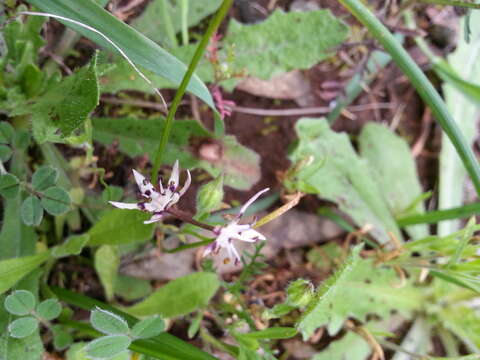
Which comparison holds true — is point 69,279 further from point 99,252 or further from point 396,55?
point 396,55

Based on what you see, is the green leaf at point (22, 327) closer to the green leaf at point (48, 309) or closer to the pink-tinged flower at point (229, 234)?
the green leaf at point (48, 309)

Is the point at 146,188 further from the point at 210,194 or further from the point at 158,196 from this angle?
the point at 210,194

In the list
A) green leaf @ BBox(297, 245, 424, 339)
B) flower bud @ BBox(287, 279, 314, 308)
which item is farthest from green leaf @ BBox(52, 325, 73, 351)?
green leaf @ BBox(297, 245, 424, 339)

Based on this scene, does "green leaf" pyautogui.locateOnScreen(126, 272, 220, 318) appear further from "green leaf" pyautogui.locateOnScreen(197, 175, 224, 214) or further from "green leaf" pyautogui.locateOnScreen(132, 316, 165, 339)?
"green leaf" pyautogui.locateOnScreen(197, 175, 224, 214)

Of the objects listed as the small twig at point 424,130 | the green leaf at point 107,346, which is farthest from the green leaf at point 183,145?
the small twig at point 424,130

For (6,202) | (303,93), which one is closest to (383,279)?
(303,93)

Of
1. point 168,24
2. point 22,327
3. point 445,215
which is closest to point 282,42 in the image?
point 168,24
